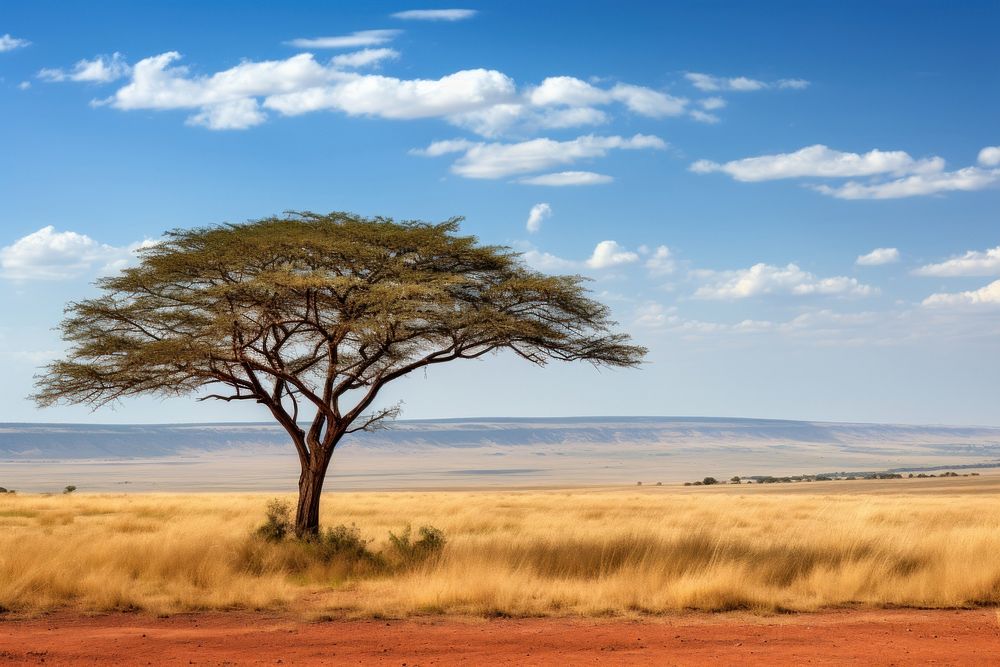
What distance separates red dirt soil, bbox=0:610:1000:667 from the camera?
453 inches

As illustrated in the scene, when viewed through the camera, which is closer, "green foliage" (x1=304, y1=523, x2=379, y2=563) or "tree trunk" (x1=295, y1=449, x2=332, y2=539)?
"green foliage" (x1=304, y1=523, x2=379, y2=563)

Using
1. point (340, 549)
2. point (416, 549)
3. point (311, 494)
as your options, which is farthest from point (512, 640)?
point (311, 494)

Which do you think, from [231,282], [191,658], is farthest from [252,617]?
[231,282]

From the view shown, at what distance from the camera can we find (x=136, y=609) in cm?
1567

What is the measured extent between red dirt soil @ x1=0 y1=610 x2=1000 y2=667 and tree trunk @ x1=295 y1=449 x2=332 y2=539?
6263 mm

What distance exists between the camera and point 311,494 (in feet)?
70.8

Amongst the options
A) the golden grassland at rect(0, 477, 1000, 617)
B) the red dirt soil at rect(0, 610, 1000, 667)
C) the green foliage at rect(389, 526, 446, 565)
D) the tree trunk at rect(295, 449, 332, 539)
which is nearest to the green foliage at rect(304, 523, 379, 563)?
the golden grassland at rect(0, 477, 1000, 617)

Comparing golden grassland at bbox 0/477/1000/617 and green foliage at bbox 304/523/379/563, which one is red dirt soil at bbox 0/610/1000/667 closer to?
golden grassland at bbox 0/477/1000/617

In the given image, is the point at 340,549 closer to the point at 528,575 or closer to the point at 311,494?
the point at 311,494

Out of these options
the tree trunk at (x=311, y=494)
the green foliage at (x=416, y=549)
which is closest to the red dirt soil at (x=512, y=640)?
the green foliage at (x=416, y=549)

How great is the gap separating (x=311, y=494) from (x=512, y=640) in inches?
387

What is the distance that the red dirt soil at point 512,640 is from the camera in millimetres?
11516

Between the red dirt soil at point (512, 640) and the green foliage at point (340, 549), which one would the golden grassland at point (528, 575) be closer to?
the green foliage at point (340, 549)

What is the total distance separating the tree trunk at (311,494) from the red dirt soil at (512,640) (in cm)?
626
